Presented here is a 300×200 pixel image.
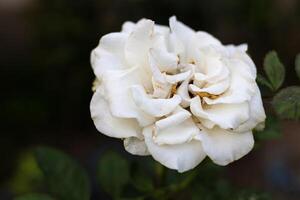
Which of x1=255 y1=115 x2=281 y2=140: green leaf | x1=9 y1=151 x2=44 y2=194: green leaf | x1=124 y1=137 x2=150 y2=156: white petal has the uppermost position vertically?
x1=124 y1=137 x2=150 y2=156: white petal

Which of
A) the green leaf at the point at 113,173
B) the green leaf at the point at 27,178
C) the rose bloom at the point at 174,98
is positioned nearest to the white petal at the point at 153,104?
the rose bloom at the point at 174,98

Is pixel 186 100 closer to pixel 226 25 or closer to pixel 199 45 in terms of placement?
pixel 199 45

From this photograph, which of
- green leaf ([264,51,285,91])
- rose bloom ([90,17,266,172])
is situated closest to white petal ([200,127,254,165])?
rose bloom ([90,17,266,172])

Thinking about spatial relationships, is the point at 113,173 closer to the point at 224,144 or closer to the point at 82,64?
the point at 224,144

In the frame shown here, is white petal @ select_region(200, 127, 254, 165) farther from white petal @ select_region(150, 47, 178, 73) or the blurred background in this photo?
the blurred background

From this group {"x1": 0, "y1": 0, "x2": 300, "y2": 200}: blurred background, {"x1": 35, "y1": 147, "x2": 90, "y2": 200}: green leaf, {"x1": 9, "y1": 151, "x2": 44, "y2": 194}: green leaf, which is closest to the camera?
{"x1": 35, "y1": 147, "x2": 90, "y2": 200}: green leaf

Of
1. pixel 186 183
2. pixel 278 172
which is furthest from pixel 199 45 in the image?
pixel 278 172

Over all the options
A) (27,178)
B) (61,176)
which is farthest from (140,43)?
(27,178)
